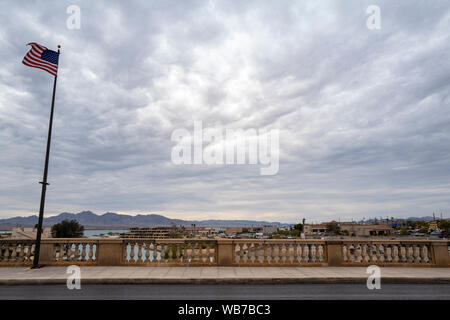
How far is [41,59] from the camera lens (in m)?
13.3

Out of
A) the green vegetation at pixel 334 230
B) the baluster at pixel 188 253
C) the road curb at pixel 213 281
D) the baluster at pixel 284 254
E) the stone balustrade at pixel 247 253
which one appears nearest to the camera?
the road curb at pixel 213 281

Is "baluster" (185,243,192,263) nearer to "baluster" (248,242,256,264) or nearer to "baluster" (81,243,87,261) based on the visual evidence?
"baluster" (248,242,256,264)

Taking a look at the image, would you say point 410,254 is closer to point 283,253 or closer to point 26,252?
point 283,253

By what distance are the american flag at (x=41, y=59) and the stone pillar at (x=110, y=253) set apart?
8.51m

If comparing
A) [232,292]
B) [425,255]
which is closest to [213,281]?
[232,292]

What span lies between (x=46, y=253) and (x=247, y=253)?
27.7 feet

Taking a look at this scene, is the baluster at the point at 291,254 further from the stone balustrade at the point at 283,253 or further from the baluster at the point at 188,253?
the baluster at the point at 188,253

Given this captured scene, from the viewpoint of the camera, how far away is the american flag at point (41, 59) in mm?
13133

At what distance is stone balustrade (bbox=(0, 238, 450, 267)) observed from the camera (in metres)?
11.3

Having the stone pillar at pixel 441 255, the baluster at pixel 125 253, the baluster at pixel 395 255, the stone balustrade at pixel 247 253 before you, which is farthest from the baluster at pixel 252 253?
the stone pillar at pixel 441 255

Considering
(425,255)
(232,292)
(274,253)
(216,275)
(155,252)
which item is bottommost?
(232,292)

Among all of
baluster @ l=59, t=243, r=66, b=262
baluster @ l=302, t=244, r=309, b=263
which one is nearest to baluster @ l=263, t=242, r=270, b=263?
baluster @ l=302, t=244, r=309, b=263
